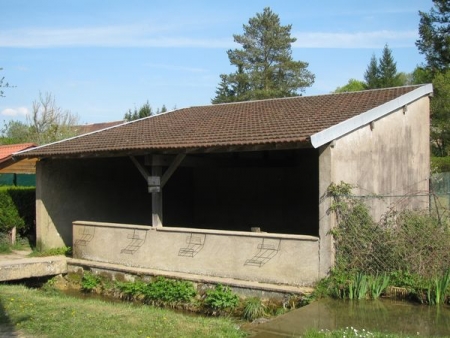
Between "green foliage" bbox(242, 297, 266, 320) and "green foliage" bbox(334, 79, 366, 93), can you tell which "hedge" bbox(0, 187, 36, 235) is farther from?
"green foliage" bbox(334, 79, 366, 93)

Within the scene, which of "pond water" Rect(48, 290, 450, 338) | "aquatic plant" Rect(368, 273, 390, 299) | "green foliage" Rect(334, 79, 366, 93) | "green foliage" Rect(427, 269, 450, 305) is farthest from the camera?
"green foliage" Rect(334, 79, 366, 93)

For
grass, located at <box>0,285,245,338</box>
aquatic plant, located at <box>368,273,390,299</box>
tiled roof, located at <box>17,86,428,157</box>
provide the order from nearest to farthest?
grass, located at <box>0,285,245,338</box> → aquatic plant, located at <box>368,273,390,299</box> → tiled roof, located at <box>17,86,428,157</box>

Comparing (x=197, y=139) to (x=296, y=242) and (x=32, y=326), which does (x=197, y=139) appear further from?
(x=32, y=326)

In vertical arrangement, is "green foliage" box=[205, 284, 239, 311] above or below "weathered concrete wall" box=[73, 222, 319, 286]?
below

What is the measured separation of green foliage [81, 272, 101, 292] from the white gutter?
649 cm

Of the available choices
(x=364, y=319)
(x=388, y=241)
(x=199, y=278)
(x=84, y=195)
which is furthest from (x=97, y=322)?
(x=84, y=195)

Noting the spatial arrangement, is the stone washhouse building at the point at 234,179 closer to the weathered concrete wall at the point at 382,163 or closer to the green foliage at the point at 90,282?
the weathered concrete wall at the point at 382,163

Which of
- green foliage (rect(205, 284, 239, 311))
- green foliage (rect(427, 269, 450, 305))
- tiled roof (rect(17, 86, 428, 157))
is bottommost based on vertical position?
green foliage (rect(205, 284, 239, 311))

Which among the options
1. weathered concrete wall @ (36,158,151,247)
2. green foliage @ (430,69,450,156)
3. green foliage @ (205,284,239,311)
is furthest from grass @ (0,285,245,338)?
green foliage @ (430,69,450,156)

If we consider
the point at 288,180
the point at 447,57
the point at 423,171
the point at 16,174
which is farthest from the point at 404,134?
the point at 447,57

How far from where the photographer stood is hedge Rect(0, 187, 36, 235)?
16750 mm

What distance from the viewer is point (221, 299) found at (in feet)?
34.7

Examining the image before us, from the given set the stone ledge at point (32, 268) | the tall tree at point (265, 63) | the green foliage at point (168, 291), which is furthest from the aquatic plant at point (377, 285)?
the tall tree at point (265, 63)

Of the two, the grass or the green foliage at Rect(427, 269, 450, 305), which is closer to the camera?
the grass
